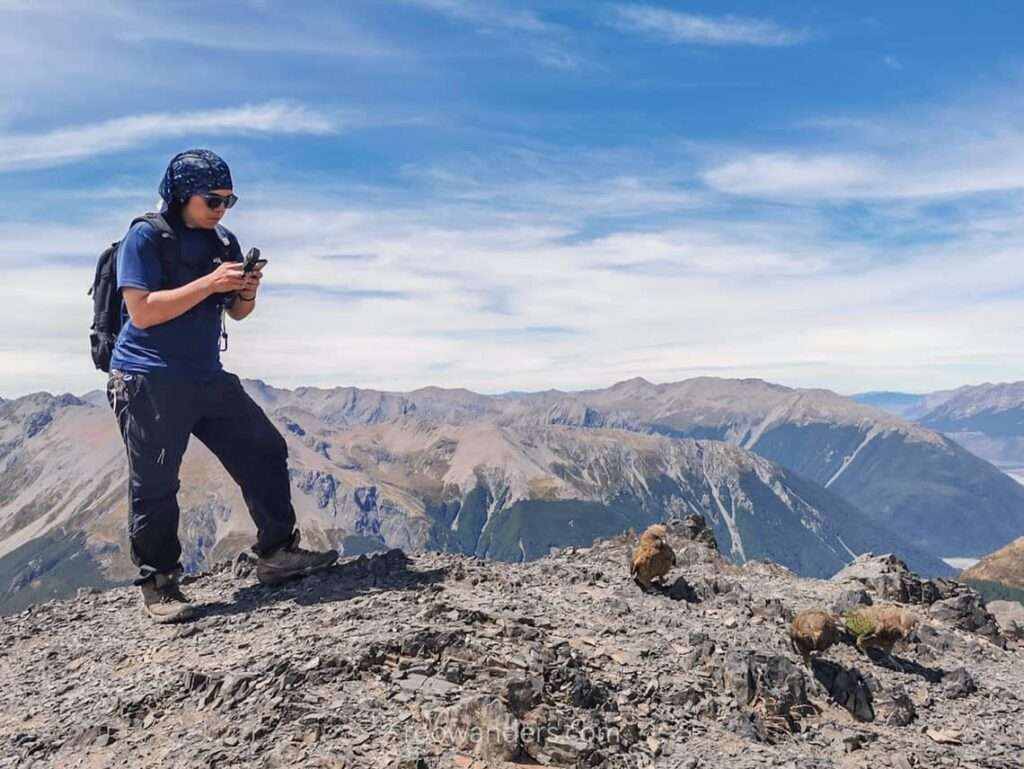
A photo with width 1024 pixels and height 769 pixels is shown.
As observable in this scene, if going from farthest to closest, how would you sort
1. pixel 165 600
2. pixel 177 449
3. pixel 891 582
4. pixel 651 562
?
pixel 891 582
pixel 651 562
pixel 165 600
pixel 177 449

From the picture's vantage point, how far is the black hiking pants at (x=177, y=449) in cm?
1062

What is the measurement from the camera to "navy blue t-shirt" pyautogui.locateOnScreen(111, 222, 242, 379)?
10258mm

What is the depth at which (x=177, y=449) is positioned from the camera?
1089 centimetres

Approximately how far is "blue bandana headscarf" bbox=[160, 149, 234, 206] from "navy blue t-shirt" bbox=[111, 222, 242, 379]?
495 millimetres

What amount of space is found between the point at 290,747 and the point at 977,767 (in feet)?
23.4

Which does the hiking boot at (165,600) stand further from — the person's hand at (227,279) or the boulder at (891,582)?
the boulder at (891,582)

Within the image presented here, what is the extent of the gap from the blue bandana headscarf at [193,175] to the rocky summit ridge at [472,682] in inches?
211

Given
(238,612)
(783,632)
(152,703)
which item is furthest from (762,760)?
(238,612)

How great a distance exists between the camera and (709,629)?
11820 millimetres

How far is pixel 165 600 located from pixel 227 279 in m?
4.61

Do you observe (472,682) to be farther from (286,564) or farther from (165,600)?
(165,600)

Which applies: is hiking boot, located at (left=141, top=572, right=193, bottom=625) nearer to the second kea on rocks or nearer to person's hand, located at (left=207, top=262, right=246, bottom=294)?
person's hand, located at (left=207, top=262, right=246, bottom=294)

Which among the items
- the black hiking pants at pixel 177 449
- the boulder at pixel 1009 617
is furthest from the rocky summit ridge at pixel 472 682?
the boulder at pixel 1009 617

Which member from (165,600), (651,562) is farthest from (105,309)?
(651,562)
